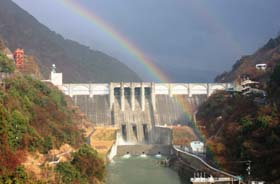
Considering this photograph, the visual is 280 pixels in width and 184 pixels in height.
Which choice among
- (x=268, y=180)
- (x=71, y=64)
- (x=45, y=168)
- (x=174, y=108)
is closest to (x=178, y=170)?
(x=268, y=180)

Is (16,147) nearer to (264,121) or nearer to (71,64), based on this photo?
(264,121)

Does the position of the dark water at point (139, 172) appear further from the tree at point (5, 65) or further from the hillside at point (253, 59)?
the hillside at point (253, 59)

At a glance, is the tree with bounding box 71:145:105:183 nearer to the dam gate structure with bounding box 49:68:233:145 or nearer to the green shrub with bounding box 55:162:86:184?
the green shrub with bounding box 55:162:86:184

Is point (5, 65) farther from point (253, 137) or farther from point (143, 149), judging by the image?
point (253, 137)

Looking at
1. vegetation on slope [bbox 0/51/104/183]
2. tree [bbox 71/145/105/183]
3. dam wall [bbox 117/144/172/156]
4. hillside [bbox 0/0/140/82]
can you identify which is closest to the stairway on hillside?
dam wall [bbox 117/144/172/156]

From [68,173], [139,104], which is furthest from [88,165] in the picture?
[139,104]

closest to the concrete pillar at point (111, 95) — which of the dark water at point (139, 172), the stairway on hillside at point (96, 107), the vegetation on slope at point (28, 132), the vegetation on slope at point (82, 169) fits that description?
the stairway on hillside at point (96, 107)
